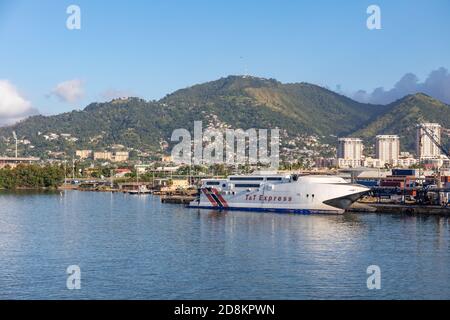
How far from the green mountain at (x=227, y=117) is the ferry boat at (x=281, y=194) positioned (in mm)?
93363

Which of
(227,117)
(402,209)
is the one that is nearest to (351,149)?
(227,117)

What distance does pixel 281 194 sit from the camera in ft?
117

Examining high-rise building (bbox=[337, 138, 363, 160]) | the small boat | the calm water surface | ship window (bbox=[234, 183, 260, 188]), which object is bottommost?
the calm water surface

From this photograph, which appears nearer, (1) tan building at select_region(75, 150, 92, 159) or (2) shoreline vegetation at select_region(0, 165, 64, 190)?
(2) shoreline vegetation at select_region(0, 165, 64, 190)

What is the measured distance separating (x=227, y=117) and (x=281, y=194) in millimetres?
113952

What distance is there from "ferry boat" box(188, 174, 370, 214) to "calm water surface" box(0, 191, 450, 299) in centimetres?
257

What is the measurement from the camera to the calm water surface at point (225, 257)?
1558 centimetres

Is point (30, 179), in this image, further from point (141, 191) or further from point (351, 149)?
point (351, 149)

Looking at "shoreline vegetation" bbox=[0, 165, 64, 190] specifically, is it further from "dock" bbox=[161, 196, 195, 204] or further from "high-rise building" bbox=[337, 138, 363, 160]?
"high-rise building" bbox=[337, 138, 363, 160]

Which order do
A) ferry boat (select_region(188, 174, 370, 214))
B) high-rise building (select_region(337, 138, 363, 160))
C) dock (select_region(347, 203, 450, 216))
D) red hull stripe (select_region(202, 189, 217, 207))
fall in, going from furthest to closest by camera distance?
high-rise building (select_region(337, 138, 363, 160)) → red hull stripe (select_region(202, 189, 217, 207)) → dock (select_region(347, 203, 450, 216)) → ferry boat (select_region(188, 174, 370, 214))

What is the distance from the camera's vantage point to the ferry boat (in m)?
34.0

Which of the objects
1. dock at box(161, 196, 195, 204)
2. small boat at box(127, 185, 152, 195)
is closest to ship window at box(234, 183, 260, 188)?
dock at box(161, 196, 195, 204)

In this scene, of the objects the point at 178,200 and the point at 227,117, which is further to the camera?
the point at 227,117
